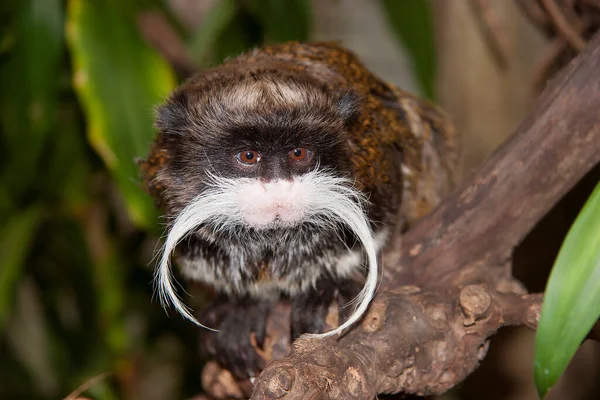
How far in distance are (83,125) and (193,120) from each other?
1.12 metres

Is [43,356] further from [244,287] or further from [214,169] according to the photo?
[214,169]

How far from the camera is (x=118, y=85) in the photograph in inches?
69.2

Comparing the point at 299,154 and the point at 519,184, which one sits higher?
the point at 299,154

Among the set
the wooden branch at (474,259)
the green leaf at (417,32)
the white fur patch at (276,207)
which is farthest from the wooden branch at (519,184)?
the green leaf at (417,32)

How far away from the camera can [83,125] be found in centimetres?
227

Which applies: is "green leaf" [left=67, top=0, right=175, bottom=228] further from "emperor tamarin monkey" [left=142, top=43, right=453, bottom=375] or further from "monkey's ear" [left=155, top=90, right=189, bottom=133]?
"monkey's ear" [left=155, top=90, right=189, bottom=133]

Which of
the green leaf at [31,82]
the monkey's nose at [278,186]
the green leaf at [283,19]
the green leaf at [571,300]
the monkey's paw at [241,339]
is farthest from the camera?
the green leaf at [283,19]

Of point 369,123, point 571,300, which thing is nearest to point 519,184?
point 369,123

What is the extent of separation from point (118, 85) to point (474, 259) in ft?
3.08

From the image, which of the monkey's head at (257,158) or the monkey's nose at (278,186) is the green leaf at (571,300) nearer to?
the monkey's head at (257,158)

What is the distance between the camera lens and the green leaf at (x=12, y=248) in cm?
204

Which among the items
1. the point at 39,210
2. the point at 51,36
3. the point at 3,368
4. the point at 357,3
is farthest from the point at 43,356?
the point at 357,3

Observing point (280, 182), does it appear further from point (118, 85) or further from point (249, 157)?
point (118, 85)

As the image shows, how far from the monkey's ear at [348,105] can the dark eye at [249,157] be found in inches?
7.6
